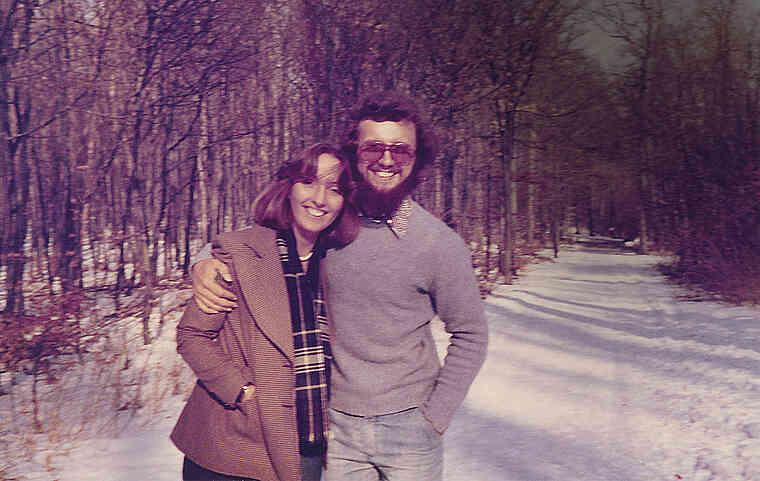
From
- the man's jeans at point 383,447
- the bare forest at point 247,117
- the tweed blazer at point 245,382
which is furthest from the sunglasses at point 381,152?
the bare forest at point 247,117

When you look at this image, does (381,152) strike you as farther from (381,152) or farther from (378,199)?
Answer: (378,199)

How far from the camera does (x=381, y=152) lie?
2.30 m

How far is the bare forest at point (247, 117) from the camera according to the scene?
27.4 ft

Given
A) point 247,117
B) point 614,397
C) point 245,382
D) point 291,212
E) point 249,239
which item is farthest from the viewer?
point 247,117

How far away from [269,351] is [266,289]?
19 centimetres

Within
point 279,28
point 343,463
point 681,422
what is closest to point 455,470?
point 681,422

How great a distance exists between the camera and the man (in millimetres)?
2221

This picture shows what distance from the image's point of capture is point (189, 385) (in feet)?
24.6

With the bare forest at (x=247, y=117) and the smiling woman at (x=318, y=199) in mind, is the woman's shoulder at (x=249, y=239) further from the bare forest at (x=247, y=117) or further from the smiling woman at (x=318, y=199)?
the bare forest at (x=247, y=117)

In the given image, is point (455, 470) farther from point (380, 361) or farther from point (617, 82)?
point (617, 82)

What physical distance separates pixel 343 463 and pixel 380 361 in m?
0.36

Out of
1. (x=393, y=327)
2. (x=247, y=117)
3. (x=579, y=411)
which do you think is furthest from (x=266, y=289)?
(x=247, y=117)

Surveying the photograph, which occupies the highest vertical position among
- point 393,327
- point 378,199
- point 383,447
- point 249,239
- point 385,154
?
point 385,154

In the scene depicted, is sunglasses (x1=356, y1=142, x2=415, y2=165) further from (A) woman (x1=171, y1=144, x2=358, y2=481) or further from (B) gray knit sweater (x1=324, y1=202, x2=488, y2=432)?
(B) gray knit sweater (x1=324, y1=202, x2=488, y2=432)
